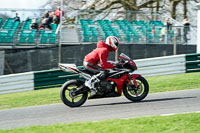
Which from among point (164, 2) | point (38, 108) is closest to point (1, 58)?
point (38, 108)

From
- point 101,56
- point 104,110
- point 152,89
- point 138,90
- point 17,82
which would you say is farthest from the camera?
point 17,82

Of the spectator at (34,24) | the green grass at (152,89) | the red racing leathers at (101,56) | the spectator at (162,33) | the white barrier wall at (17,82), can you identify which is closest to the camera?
the red racing leathers at (101,56)

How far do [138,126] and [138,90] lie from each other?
2.78 m

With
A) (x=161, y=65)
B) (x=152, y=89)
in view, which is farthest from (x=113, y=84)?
(x=161, y=65)

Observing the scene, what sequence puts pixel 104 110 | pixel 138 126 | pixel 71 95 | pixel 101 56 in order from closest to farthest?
pixel 138 126 → pixel 104 110 → pixel 101 56 → pixel 71 95

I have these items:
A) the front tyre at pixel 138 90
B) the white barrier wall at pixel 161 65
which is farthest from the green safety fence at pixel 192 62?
the front tyre at pixel 138 90

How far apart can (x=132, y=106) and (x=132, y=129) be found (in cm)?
243

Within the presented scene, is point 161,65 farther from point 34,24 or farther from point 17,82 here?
point 34,24

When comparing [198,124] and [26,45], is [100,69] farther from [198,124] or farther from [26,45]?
[26,45]

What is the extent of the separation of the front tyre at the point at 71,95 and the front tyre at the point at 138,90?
103 cm

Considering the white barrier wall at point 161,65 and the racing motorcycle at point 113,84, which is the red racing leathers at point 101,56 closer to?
the racing motorcycle at point 113,84

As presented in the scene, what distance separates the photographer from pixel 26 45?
16.8 m

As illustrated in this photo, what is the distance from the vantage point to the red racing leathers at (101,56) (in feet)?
26.6

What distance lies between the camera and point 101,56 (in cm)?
810
